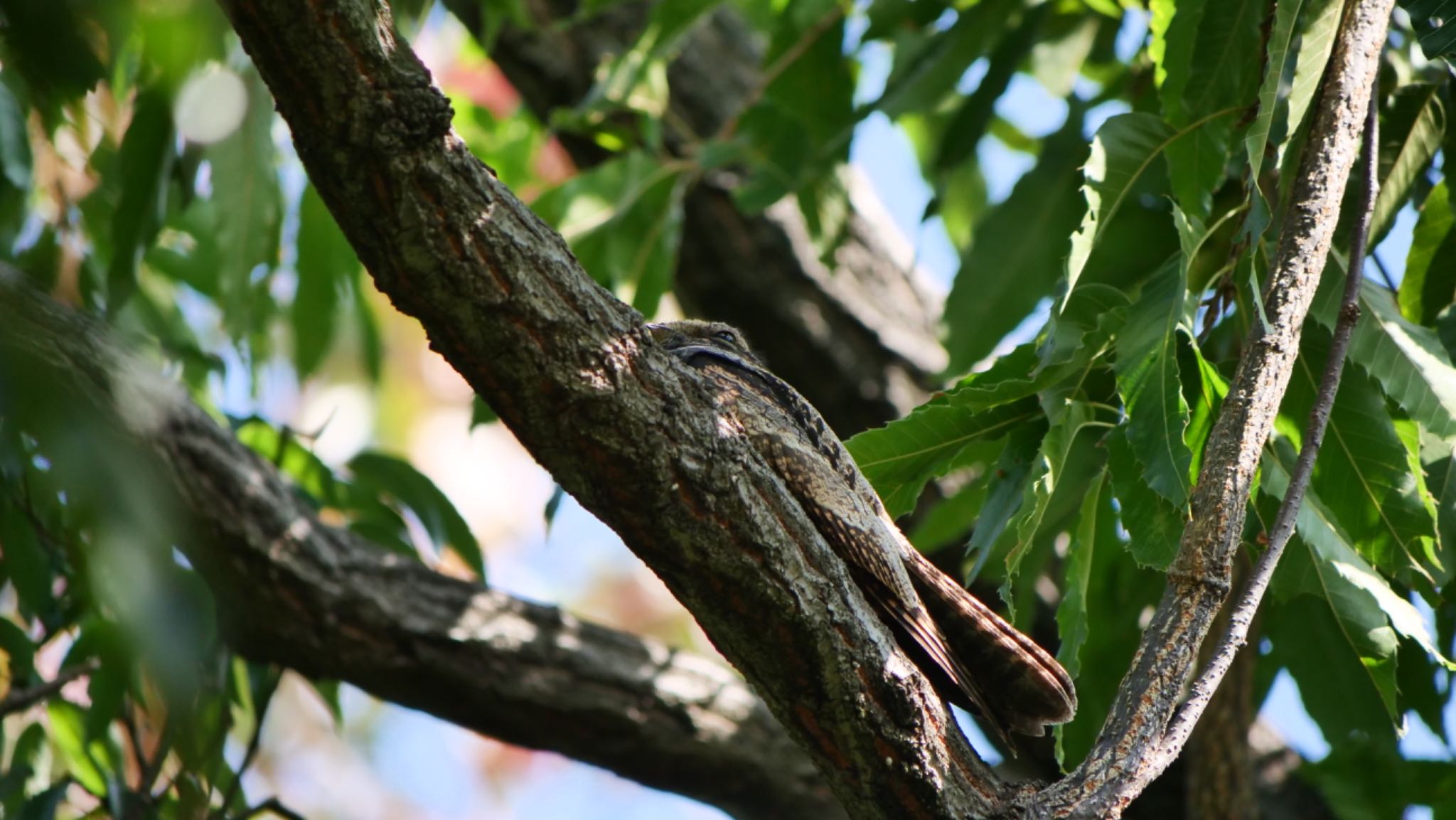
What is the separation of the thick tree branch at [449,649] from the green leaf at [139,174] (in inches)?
12.7

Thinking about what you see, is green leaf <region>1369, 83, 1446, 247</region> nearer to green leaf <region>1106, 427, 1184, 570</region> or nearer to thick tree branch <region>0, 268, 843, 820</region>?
green leaf <region>1106, 427, 1184, 570</region>

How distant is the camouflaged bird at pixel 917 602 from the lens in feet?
6.43

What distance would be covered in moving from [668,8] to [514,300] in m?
2.33

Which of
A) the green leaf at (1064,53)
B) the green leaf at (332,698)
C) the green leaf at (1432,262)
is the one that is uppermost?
the green leaf at (1064,53)

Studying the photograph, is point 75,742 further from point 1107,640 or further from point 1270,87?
point 1270,87

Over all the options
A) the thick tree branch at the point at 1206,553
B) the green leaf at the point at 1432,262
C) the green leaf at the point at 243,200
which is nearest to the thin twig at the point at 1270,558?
the thick tree branch at the point at 1206,553

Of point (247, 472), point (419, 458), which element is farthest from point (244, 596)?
point (419, 458)

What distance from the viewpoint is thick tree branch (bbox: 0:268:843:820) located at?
3080 millimetres

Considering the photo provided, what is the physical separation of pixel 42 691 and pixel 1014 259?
9.31 ft

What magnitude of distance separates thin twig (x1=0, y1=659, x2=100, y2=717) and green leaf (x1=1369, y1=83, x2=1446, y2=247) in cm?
323

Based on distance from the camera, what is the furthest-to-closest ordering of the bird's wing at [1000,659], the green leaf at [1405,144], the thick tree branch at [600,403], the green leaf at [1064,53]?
the green leaf at [1064,53] → the green leaf at [1405,144] → the bird's wing at [1000,659] → the thick tree branch at [600,403]

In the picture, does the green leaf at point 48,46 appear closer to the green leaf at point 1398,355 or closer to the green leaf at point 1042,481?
the green leaf at point 1042,481

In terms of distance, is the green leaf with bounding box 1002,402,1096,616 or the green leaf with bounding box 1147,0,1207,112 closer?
the green leaf with bounding box 1002,402,1096,616

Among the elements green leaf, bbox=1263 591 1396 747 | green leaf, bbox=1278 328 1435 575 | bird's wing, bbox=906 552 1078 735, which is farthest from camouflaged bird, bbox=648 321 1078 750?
green leaf, bbox=1263 591 1396 747
